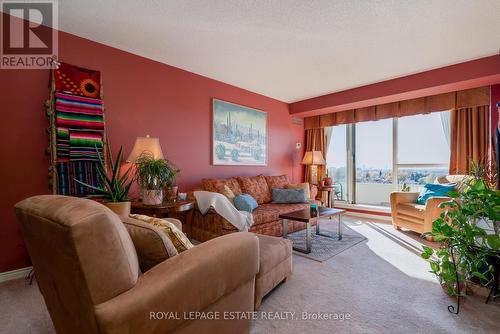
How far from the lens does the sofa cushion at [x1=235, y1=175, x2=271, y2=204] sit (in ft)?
12.5

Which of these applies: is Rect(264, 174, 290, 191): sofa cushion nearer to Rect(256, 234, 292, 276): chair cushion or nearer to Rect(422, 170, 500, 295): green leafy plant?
Rect(256, 234, 292, 276): chair cushion

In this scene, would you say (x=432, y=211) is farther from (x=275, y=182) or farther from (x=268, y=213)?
(x=275, y=182)

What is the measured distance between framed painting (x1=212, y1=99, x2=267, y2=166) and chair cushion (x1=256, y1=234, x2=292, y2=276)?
6.80ft

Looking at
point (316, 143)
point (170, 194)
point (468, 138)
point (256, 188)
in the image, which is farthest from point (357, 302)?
point (316, 143)

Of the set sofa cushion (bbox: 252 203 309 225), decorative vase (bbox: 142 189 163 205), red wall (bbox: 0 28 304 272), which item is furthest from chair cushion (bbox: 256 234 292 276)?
red wall (bbox: 0 28 304 272)

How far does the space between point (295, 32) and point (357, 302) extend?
8.34ft

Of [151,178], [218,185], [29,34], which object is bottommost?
[218,185]

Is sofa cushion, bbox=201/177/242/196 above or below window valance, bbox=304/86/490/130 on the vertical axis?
below

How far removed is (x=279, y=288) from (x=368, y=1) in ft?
8.34

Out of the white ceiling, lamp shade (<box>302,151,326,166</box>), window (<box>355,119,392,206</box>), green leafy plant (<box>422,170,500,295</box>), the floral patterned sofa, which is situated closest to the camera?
green leafy plant (<box>422,170,500,295</box>)

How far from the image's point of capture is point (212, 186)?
3338 millimetres

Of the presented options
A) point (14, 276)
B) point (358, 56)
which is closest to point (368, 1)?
point (358, 56)

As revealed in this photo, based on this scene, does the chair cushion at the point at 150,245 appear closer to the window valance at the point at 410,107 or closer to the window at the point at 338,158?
the window valance at the point at 410,107

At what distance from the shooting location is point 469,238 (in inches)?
67.4
